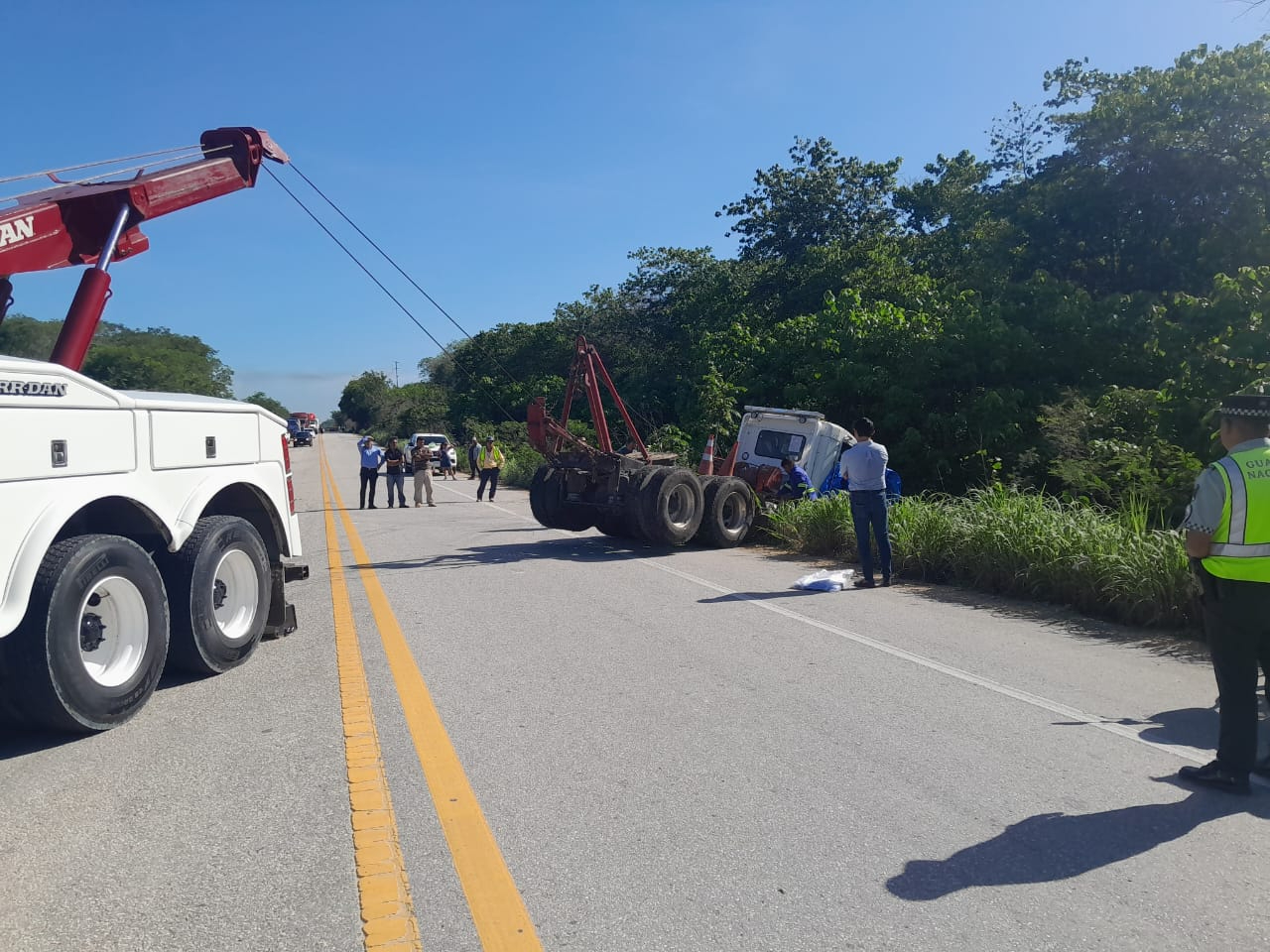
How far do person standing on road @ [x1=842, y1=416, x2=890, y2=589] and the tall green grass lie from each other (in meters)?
0.97

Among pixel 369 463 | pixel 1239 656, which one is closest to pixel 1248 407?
pixel 1239 656

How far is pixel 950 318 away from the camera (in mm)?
21359

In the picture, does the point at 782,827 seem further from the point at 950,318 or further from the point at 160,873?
the point at 950,318

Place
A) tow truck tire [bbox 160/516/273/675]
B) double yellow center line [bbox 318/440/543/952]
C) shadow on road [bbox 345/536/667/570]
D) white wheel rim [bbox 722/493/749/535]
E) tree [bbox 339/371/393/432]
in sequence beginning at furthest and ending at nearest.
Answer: tree [bbox 339/371/393/432]
white wheel rim [bbox 722/493/749/535]
shadow on road [bbox 345/536/667/570]
tow truck tire [bbox 160/516/273/675]
double yellow center line [bbox 318/440/543/952]

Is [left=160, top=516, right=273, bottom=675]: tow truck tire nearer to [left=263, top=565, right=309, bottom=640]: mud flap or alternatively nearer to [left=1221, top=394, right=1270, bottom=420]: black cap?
[left=263, top=565, right=309, bottom=640]: mud flap

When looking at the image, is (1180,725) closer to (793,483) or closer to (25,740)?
(25,740)

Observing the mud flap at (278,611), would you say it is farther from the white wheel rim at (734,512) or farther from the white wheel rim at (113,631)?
the white wheel rim at (734,512)

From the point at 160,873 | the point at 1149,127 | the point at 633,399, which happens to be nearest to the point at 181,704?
the point at 160,873

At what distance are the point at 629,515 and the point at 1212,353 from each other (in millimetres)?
7789

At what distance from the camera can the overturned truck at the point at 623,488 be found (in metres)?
13.5

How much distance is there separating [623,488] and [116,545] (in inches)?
340

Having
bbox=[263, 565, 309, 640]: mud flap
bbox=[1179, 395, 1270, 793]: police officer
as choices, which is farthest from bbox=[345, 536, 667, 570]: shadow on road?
bbox=[1179, 395, 1270, 793]: police officer

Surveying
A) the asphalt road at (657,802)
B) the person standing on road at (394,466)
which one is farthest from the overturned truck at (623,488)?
the person standing on road at (394,466)

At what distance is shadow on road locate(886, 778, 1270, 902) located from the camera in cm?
369
